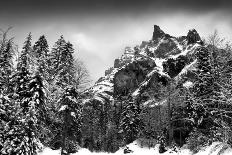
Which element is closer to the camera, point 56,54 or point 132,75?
point 56,54

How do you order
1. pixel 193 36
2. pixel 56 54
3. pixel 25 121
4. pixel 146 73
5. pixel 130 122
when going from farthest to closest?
pixel 193 36 → pixel 146 73 → pixel 130 122 → pixel 56 54 → pixel 25 121

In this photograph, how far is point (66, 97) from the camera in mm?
34156

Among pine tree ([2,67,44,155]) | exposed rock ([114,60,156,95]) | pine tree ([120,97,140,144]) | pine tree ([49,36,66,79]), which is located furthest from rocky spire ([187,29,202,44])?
pine tree ([2,67,44,155])

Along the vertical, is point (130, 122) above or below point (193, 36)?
below

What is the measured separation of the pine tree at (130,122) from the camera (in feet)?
193

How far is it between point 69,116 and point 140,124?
92.2ft

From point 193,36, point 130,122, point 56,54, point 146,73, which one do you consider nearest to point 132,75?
point 146,73

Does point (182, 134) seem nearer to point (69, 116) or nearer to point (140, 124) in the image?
point (140, 124)

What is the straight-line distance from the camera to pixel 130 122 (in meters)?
Result: 59.2

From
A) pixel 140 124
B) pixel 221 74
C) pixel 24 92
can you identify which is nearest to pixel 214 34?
pixel 221 74

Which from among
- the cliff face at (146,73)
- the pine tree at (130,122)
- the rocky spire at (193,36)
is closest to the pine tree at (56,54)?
the pine tree at (130,122)

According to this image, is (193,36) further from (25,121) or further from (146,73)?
(25,121)

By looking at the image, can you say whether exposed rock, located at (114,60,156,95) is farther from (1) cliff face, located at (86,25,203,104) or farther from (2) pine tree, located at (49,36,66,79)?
(2) pine tree, located at (49,36,66,79)

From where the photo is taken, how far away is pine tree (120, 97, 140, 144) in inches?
2318
